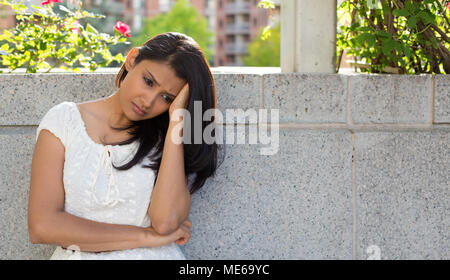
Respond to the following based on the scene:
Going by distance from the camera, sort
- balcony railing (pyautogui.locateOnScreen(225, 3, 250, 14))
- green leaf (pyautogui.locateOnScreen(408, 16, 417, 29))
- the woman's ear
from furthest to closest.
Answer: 1. balcony railing (pyautogui.locateOnScreen(225, 3, 250, 14))
2. green leaf (pyautogui.locateOnScreen(408, 16, 417, 29))
3. the woman's ear

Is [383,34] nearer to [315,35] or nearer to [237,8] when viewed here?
[315,35]

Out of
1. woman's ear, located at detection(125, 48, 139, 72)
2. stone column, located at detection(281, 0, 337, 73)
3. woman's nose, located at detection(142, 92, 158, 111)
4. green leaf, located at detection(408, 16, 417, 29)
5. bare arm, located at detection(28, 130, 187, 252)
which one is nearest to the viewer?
bare arm, located at detection(28, 130, 187, 252)

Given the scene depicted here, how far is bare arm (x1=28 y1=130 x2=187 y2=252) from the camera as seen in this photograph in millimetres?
2016

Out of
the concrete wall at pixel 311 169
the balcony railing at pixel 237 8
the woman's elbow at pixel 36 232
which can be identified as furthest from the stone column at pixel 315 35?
the balcony railing at pixel 237 8

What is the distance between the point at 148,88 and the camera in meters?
2.13

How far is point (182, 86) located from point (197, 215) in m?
0.73

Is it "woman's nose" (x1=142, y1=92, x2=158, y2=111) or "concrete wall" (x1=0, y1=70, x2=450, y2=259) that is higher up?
"woman's nose" (x1=142, y1=92, x2=158, y2=111)

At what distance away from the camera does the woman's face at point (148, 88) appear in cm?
212

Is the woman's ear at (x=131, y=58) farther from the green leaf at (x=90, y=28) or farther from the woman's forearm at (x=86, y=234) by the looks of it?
the green leaf at (x=90, y=28)

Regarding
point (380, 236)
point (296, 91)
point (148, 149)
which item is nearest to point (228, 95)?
point (296, 91)

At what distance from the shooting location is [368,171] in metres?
2.62

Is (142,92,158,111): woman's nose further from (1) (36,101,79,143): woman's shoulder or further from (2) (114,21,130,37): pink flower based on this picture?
(2) (114,21,130,37): pink flower

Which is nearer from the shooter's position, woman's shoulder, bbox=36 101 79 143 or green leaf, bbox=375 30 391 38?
woman's shoulder, bbox=36 101 79 143

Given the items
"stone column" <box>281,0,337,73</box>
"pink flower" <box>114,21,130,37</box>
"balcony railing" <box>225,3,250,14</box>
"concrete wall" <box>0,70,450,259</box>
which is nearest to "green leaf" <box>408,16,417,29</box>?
"concrete wall" <box>0,70,450,259</box>
